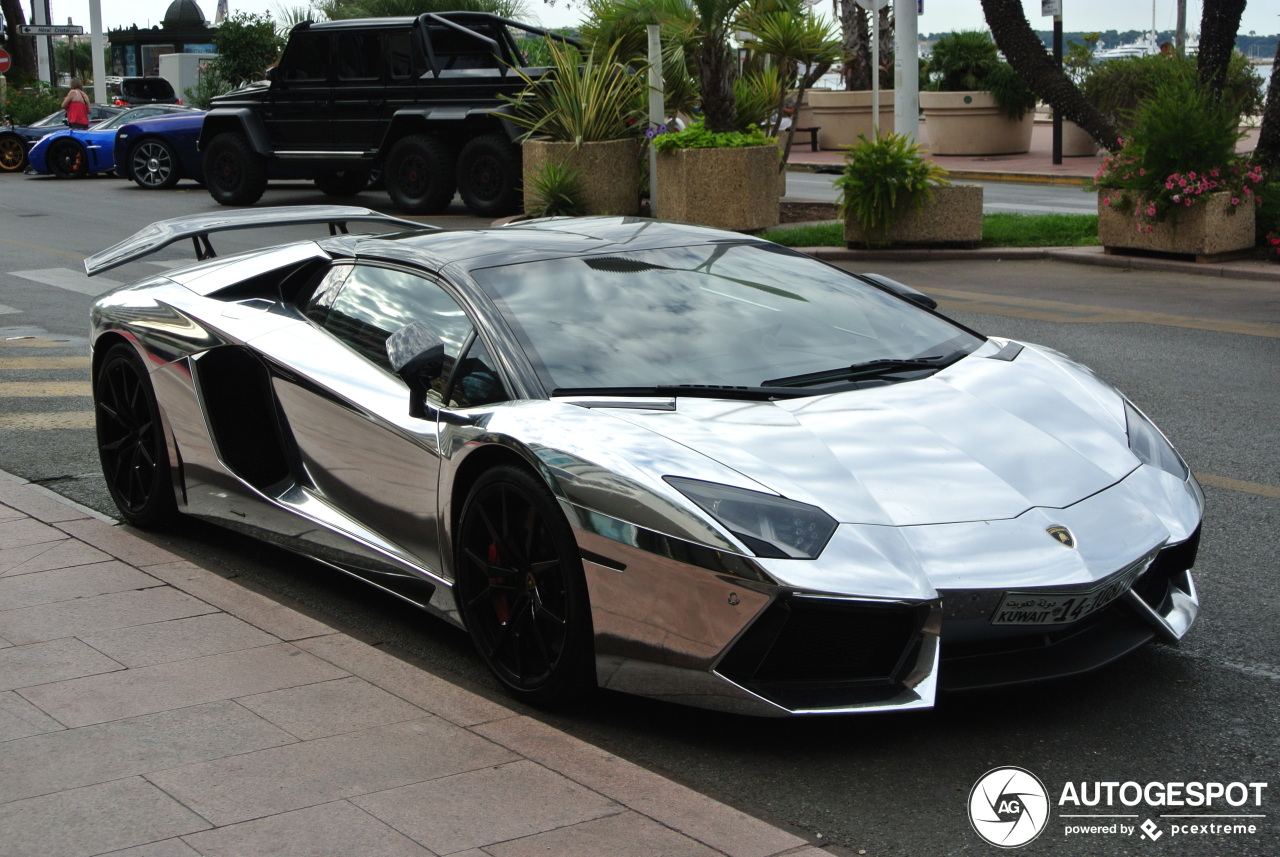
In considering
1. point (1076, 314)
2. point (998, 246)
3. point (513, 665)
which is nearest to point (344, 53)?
point (998, 246)

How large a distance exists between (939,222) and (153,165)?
13.6 metres

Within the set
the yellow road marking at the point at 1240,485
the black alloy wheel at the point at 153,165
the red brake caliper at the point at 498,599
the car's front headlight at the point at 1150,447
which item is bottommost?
the yellow road marking at the point at 1240,485

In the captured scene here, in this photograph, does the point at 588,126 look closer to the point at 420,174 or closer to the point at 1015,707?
the point at 420,174

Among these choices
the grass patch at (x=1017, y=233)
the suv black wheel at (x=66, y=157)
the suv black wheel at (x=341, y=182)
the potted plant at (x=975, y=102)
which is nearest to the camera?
the grass patch at (x=1017, y=233)

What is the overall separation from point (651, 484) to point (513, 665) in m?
0.73

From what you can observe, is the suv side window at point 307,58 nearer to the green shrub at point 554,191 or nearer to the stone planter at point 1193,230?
the green shrub at point 554,191

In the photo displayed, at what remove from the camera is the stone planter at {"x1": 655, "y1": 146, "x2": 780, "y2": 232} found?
15602 millimetres

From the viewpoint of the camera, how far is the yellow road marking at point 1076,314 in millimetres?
9961

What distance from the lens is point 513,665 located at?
151 inches

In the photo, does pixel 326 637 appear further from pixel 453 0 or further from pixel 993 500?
pixel 453 0

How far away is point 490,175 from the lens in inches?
686

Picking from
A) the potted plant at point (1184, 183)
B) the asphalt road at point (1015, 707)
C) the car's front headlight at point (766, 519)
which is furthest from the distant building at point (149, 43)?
the car's front headlight at point (766, 519)

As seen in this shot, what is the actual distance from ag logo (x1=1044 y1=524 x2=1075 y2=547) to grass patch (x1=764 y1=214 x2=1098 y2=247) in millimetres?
11122

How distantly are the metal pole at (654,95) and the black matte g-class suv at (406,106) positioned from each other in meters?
1.58
